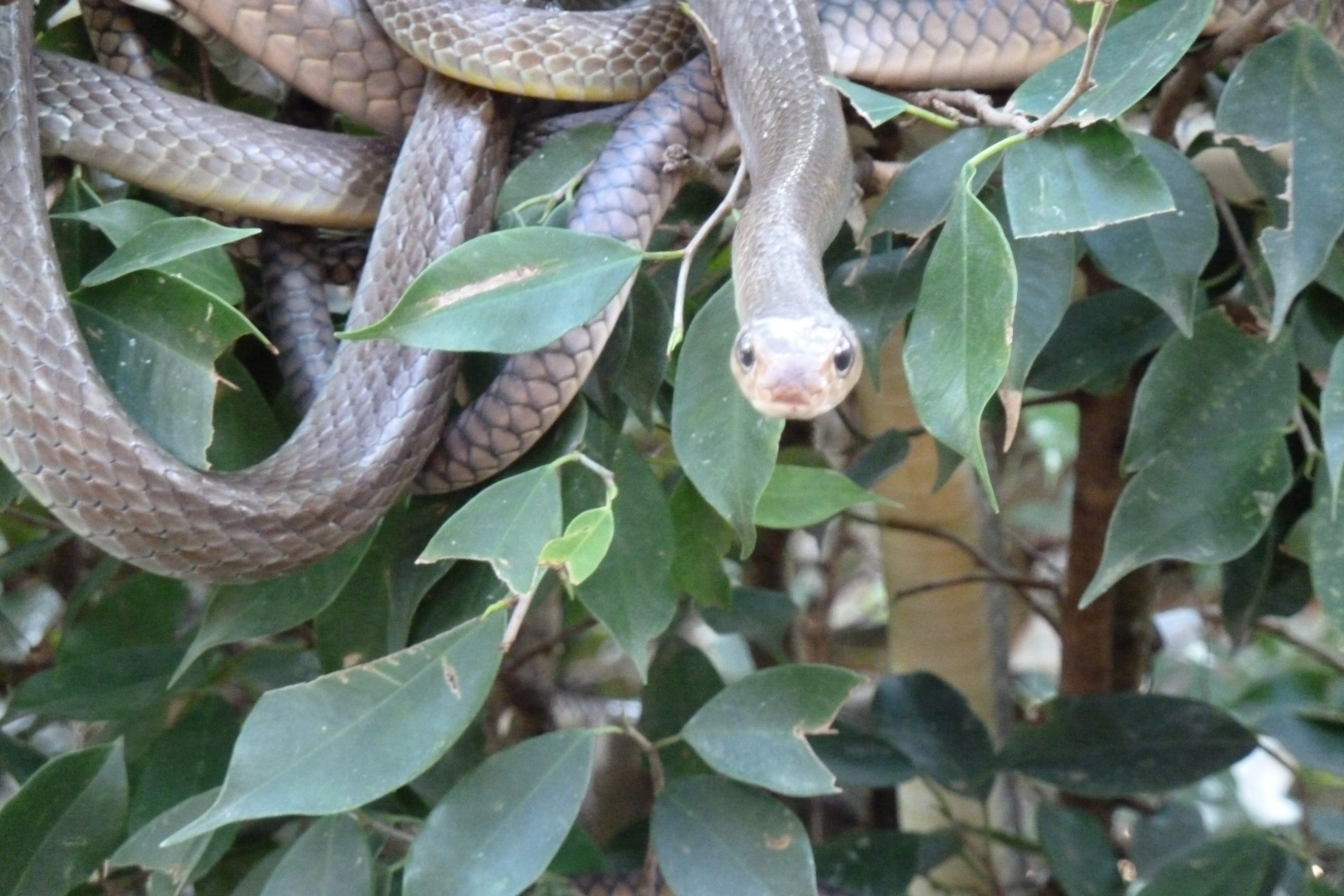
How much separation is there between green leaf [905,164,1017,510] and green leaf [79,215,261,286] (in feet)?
1.27

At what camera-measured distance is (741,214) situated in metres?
0.90

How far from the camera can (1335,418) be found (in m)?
0.76

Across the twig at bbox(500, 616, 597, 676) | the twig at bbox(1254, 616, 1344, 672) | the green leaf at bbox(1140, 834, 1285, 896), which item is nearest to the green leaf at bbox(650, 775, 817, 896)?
the green leaf at bbox(1140, 834, 1285, 896)

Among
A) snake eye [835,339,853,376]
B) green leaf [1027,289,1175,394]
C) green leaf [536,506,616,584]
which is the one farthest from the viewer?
green leaf [1027,289,1175,394]

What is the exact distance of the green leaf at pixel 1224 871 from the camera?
3.69ft

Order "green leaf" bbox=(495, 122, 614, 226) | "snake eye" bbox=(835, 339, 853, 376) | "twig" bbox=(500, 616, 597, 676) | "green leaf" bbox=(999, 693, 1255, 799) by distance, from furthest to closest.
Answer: "twig" bbox=(500, 616, 597, 676) → "green leaf" bbox=(999, 693, 1255, 799) → "green leaf" bbox=(495, 122, 614, 226) → "snake eye" bbox=(835, 339, 853, 376)

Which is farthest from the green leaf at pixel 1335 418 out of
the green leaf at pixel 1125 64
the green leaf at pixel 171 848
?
the green leaf at pixel 171 848

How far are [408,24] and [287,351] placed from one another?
0.25 meters

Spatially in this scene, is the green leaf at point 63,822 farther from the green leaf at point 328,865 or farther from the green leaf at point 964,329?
the green leaf at point 964,329

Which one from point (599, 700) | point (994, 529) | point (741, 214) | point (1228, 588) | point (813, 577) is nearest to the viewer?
point (741, 214)

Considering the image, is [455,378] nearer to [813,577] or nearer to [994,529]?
[994,529]

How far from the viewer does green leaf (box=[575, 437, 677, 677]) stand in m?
0.85

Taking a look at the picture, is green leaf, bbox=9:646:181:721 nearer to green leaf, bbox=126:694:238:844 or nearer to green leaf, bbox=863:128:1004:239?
green leaf, bbox=126:694:238:844

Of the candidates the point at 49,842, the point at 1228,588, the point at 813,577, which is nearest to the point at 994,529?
the point at 1228,588
